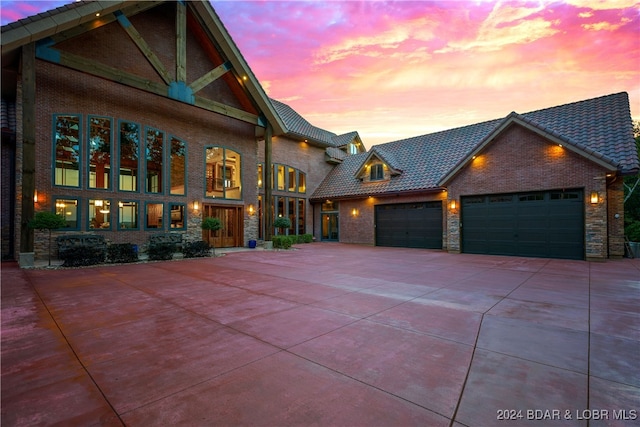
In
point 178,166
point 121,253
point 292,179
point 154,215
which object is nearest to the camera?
point 121,253

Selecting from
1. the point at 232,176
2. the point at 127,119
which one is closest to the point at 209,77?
the point at 127,119

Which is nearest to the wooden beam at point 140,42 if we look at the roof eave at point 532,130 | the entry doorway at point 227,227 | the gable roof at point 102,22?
the gable roof at point 102,22

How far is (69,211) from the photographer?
1232 cm

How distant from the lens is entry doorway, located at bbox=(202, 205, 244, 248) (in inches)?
671

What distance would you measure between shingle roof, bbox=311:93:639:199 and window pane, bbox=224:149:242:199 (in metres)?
7.22

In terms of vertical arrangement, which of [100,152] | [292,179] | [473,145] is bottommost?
[292,179]

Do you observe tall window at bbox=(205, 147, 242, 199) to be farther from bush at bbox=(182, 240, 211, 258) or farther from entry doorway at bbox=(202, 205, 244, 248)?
bush at bbox=(182, 240, 211, 258)

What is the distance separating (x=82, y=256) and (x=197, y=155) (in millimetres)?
7841

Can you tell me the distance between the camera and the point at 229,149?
17844 millimetres

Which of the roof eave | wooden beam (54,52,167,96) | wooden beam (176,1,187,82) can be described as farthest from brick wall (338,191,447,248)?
wooden beam (54,52,167,96)

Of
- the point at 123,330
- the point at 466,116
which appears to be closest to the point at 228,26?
the point at 123,330

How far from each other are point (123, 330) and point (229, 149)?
15014mm

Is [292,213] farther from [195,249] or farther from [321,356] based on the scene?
[321,356]

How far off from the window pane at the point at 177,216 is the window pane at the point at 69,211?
3873mm
